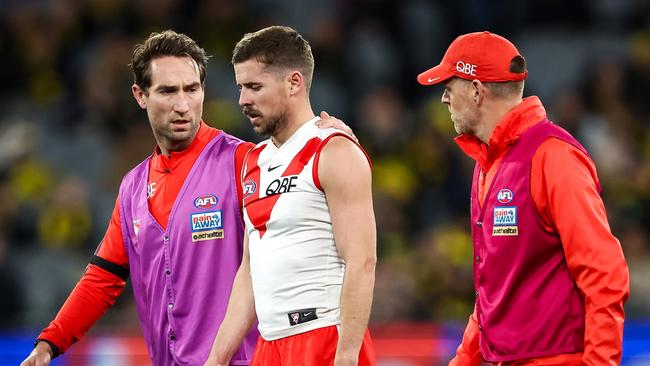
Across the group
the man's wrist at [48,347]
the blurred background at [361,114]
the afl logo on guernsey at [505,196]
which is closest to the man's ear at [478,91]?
the afl logo on guernsey at [505,196]

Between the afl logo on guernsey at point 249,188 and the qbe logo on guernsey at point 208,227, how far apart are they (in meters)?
0.35

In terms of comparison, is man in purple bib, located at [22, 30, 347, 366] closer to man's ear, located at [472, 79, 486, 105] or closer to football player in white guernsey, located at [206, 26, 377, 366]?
football player in white guernsey, located at [206, 26, 377, 366]

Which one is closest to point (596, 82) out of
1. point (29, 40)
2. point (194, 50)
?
point (29, 40)

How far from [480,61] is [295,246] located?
105cm

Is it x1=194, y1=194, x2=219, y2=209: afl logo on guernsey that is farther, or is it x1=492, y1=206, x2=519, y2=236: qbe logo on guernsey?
x1=194, y1=194, x2=219, y2=209: afl logo on guernsey

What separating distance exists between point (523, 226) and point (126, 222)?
1.99 meters

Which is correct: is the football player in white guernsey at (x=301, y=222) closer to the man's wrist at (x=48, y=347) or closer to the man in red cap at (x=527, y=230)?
the man in red cap at (x=527, y=230)

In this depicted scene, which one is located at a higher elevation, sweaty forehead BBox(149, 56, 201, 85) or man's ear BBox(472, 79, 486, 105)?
sweaty forehead BBox(149, 56, 201, 85)

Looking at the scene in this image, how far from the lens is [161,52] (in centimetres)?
559

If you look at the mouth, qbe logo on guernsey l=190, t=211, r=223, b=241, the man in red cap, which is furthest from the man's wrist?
the man in red cap

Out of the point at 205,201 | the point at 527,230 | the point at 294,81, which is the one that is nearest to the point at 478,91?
the point at 527,230

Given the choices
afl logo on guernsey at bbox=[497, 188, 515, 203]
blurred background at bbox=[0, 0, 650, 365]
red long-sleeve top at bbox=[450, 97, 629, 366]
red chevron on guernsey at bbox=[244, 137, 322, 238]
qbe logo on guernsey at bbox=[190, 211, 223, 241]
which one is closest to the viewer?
red long-sleeve top at bbox=[450, 97, 629, 366]

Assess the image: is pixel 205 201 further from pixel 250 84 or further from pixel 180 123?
pixel 250 84

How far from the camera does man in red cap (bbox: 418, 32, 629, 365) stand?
4414mm
